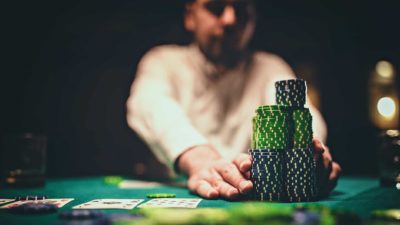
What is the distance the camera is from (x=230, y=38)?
3609mm

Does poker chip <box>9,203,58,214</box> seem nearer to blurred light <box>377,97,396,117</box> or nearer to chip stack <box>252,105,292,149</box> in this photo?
chip stack <box>252,105,292,149</box>

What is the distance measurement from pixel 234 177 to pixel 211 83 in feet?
6.62

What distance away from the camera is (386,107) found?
775 cm

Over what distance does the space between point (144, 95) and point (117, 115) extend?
2.79m

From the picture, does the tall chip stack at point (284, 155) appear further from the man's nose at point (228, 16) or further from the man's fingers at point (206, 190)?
the man's nose at point (228, 16)

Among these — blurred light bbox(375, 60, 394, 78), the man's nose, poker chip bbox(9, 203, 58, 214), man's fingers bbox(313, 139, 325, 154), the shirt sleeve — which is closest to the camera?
poker chip bbox(9, 203, 58, 214)

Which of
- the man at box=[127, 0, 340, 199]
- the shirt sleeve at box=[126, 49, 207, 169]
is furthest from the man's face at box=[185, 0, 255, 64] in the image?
the shirt sleeve at box=[126, 49, 207, 169]

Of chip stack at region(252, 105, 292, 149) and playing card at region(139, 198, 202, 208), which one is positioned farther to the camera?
chip stack at region(252, 105, 292, 149)

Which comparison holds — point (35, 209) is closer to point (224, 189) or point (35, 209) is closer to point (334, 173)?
point (224, 189)

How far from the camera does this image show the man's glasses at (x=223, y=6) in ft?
10.9

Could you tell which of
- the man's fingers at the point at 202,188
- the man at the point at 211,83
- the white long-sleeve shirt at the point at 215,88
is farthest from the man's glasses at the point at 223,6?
the man's fingers at the point at 202,188

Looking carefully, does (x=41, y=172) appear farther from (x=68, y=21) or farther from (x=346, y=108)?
(x=346, y=108)

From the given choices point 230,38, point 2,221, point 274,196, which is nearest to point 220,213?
point 274,196

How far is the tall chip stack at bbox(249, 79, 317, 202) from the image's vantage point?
6.02 feet
